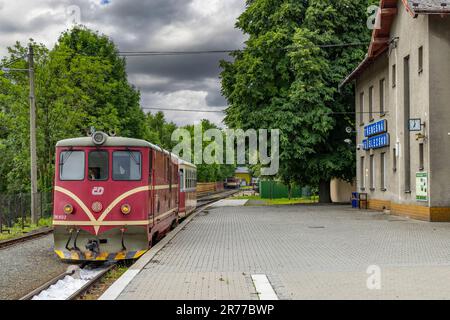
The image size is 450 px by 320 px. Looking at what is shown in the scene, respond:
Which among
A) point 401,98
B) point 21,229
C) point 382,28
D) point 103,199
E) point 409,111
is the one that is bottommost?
point 21,229

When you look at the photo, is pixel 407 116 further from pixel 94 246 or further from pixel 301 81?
pixel 94 246

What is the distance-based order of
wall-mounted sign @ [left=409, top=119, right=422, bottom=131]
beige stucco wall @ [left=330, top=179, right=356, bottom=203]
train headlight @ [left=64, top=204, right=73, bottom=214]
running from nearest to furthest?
train headlight @ [left=64, top=204, right=73, bottom=214] < wall-mounted sign @ [left=409, top=119, right=422, bottom=131] < beige stucco wall @ [left=330, top=179, right=356, bottom=203]

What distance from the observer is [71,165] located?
14.1 m

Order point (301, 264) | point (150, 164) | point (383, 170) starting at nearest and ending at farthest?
point (301, 264), point (150, 164), point (383, 170)

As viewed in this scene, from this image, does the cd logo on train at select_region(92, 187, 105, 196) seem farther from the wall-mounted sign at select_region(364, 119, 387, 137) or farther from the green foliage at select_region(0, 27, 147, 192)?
the wall-mounted sign at select_region(364, 119, 387, 137)

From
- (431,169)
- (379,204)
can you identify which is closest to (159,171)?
(431,169)

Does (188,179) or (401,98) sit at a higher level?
(401,98)

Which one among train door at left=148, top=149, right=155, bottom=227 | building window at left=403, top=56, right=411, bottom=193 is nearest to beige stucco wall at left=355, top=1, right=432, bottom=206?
building window at left=403, top=56, right=411, bottom=193

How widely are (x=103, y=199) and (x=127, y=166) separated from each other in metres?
0.88

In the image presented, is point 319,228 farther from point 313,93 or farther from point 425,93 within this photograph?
point 313,93

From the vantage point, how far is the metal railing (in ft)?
88.7

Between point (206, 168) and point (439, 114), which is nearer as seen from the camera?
point (439, 114)

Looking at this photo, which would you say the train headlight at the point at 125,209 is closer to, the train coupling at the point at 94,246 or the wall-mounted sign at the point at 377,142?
the train coupling at the point at 94,246

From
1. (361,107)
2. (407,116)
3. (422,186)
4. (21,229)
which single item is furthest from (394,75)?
(21,229)
